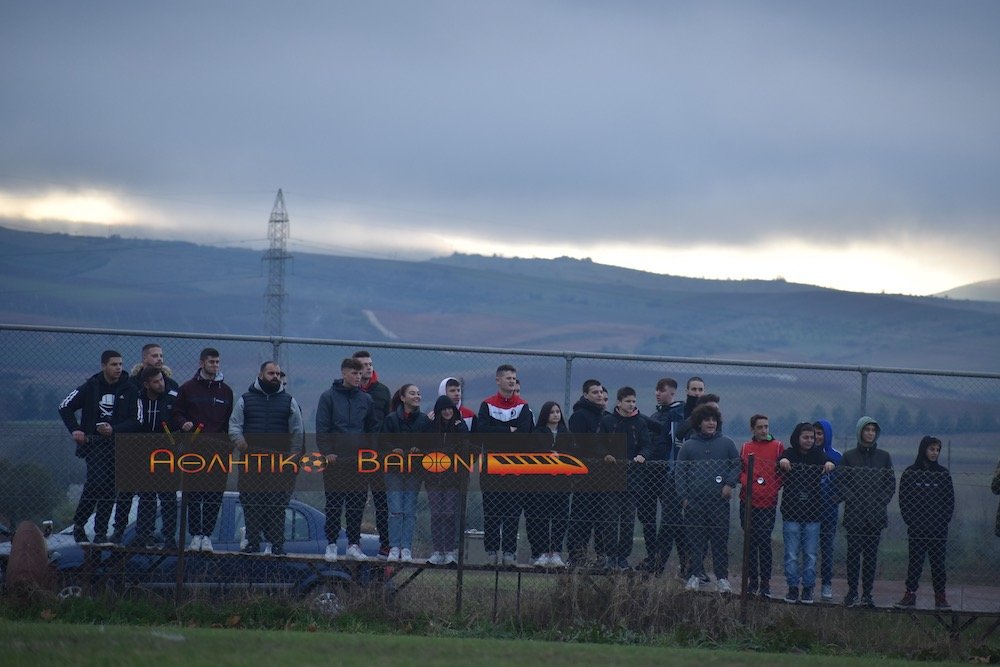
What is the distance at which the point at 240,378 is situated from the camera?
2425 cm

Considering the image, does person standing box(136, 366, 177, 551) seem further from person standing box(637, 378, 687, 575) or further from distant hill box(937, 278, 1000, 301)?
distant hill box(937, 278, 1000, 301)

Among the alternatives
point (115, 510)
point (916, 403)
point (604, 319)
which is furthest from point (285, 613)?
point (604, 319)

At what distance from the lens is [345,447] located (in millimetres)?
12016

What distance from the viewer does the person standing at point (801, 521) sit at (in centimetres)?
1179

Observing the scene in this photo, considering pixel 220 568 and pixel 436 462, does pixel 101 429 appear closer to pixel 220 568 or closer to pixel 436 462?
pixel 220 568

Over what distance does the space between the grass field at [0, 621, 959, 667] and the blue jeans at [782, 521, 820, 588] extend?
1.23 meters

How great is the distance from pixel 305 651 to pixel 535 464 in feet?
11.0

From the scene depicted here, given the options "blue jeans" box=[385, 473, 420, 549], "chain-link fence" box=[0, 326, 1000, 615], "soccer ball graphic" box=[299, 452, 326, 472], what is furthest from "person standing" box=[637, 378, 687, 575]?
"soccer ball graphic" box=[299, 452, 326, 472]

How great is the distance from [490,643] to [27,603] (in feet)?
14.2

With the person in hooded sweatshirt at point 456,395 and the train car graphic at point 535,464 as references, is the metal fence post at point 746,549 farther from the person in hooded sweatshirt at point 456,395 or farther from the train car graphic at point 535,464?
the person in hooded sweatshirt at point 456,395

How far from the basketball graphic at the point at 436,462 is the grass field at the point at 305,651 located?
1784mm

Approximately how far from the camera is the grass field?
8.95 meters

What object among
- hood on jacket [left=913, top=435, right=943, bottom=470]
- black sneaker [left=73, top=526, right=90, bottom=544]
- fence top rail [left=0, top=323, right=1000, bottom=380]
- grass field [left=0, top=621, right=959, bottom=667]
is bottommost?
grass field [left=0, top=621, right=959, bottom=667]

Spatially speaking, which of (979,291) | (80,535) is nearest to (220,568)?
(80,535)
